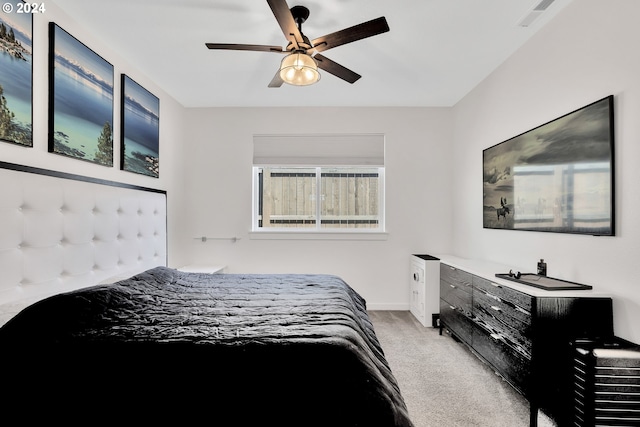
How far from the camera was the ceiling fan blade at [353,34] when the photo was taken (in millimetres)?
1814

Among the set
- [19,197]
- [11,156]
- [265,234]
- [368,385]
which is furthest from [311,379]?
[265,234]

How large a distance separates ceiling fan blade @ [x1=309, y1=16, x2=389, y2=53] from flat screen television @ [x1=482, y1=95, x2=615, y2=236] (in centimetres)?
132

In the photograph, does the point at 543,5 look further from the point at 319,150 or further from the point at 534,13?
the point at 319,150

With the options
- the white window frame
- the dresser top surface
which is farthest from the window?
the dresser top surface

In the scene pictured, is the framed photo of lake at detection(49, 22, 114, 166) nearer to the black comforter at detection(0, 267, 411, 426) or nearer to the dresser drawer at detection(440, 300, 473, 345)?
the black comforter at detection(0, 267, 411, 426)

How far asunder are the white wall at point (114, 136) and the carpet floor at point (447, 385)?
8.90ft

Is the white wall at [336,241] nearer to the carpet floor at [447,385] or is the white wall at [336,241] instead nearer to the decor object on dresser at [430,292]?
the decor object on dresser at [430,292]

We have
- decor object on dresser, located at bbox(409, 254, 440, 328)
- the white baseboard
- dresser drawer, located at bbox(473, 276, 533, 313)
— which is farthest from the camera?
the white baseboard

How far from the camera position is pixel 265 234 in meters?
4.09

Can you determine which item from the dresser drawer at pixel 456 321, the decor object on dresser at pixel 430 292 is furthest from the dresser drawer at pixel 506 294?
the decor object on dresser at pixel 430 292

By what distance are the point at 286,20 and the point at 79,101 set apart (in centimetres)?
160

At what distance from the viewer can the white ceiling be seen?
2.19 m

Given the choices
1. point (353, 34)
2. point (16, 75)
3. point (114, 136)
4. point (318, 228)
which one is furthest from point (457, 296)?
point (16, 75)

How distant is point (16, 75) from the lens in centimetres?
→ 183
